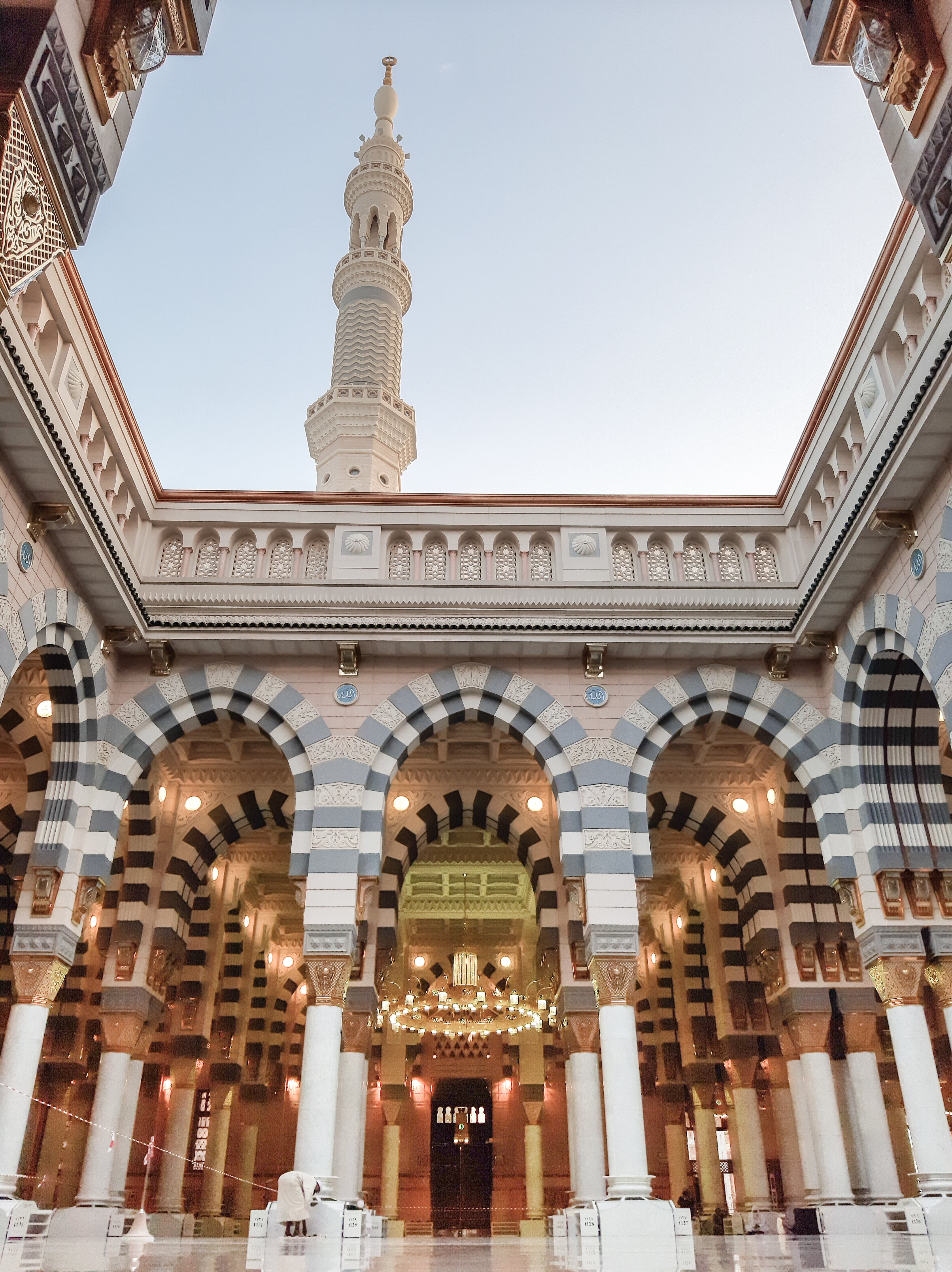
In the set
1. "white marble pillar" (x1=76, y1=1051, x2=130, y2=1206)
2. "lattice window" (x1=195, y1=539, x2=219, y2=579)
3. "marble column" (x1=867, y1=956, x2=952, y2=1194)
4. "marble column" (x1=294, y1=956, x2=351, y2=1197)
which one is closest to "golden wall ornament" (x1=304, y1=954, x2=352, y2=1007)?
"marble column" (x1=294, y1=956, x2=351, y2=1197)

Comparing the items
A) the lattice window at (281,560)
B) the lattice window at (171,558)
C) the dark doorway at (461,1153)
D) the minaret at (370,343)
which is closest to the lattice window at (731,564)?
the lattice window at (281,560)

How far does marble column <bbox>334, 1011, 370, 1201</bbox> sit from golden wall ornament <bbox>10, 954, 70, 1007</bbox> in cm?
268

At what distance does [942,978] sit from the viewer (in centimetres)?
866

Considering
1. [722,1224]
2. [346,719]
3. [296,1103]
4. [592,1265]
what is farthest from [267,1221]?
[296,1103]

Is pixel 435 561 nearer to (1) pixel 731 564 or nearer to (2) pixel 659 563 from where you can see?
(2) pixel 659 563

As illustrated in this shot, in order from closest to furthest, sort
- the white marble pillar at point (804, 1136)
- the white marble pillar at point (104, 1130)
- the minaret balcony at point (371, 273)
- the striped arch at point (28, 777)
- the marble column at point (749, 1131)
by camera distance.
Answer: the striped arch at point (28, 777) → the white marble pillar at point (104, 1130) → the white marble pillar at point (804, 1136) → the marble column at point (749, 1131) → the minaret balcony at point (371, 273)

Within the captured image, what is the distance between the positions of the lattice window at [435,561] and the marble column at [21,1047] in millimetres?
4879

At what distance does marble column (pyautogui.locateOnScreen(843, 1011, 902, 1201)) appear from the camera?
9273 millimetres

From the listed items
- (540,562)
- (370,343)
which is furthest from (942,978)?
(370,343)

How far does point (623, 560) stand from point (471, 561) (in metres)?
1.62

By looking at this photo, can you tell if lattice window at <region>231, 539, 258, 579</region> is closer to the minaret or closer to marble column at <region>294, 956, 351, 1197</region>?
marble column at <region>294, 956, 351, 1197</region>

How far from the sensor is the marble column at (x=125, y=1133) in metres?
9.93

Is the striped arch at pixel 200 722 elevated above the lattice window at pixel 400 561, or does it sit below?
below

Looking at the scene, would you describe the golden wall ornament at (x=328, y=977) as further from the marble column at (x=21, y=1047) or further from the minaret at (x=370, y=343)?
the minaret at (x=370, y=343)
